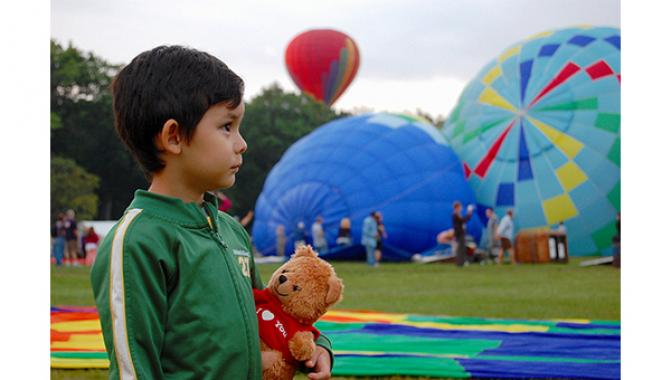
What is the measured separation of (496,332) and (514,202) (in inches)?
408

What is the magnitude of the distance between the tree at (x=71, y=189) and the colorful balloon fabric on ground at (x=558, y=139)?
16.5 m

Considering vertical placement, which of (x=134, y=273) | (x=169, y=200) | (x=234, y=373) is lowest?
(x=234, y=373)

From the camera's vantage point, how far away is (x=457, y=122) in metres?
17.6

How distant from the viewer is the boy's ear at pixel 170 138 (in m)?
1.69

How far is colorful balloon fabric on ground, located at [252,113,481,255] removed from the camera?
52.2 feet

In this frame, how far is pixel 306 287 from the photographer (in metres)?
2.06

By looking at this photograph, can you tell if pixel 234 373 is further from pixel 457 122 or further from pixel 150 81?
pixel 457 122

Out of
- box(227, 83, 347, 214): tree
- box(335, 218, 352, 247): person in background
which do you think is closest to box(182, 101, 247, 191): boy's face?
box(335, 218, 352, 247): person in background

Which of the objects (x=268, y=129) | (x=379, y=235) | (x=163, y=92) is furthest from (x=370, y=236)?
(x=268, y=129)

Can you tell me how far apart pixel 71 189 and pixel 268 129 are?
14.1 meters

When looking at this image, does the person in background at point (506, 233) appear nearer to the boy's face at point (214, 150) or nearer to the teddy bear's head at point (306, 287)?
the teddy bear's head at point (306, 287)

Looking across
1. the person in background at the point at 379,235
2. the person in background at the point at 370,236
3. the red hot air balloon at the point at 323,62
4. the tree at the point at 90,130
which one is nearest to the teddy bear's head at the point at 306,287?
the person in background at the point at 370,236

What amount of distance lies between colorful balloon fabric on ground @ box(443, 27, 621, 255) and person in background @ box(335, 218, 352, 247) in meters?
2.51
